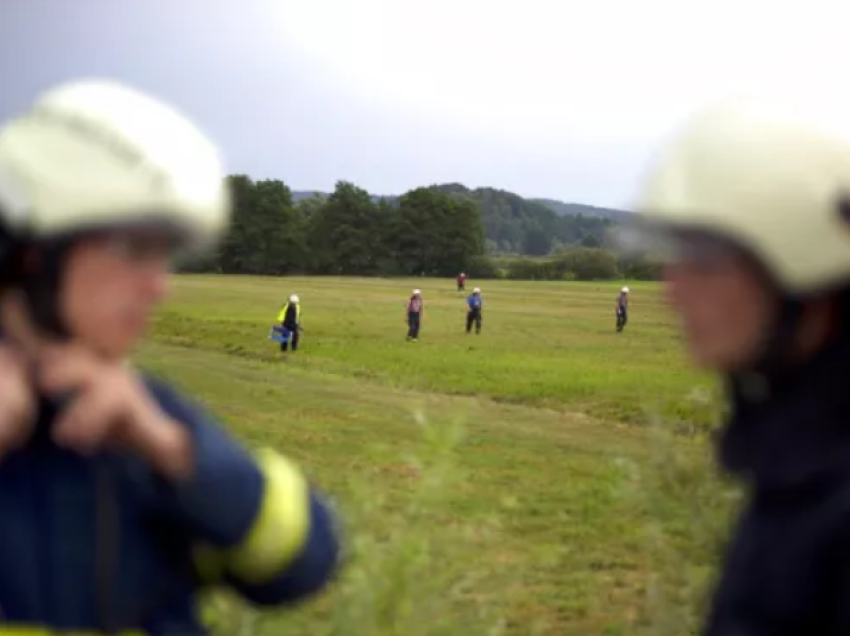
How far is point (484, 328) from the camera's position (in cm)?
3625

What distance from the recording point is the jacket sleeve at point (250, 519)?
1.92 metres

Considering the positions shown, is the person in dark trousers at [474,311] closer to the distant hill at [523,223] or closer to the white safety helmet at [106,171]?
the white safety helmet at [106,171]

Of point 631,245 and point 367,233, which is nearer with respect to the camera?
point 631,245

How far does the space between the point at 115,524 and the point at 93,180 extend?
544mm

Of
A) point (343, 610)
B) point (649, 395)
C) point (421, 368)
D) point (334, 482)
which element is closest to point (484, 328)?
point (421, 368)

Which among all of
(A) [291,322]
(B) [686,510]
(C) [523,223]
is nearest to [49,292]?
(B) [686,510]

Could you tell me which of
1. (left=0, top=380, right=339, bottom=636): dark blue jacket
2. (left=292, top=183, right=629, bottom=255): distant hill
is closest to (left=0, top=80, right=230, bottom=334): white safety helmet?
(left=0, top=380, right=339, bottom=636): dark blue jacket

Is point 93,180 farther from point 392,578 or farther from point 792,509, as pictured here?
point 392,578

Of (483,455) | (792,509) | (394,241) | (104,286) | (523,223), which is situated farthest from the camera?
(523,223)

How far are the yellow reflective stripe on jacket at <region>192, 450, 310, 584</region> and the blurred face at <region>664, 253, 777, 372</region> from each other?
2.34 feet

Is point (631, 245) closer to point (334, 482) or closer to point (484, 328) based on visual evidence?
point (334, 482)

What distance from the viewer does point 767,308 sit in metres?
1.94

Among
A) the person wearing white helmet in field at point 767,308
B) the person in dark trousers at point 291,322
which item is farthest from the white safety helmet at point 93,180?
the person in dark trousers at point 291,322

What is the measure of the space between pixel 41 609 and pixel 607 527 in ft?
29.5
